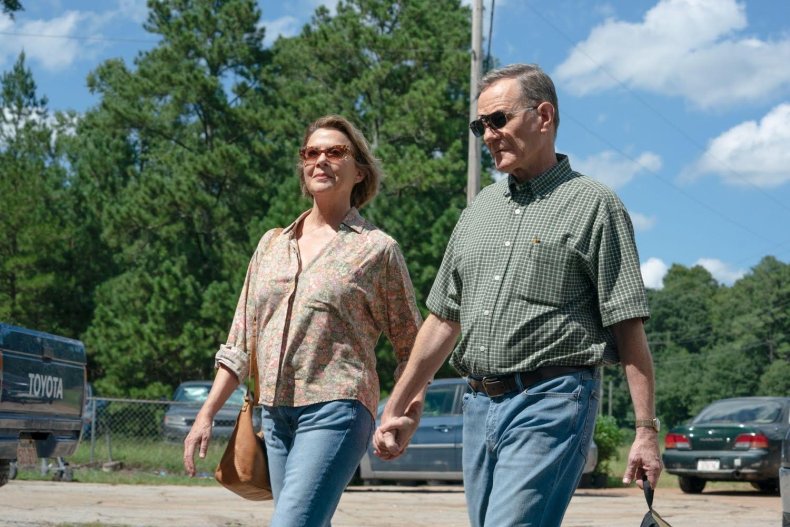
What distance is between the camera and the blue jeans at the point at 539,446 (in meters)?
3.45

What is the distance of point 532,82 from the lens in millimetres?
3830

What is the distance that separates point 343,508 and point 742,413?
312 inches

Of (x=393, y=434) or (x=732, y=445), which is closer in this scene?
(x=393, y=434)

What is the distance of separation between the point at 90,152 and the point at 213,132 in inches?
266

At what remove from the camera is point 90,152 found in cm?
4628

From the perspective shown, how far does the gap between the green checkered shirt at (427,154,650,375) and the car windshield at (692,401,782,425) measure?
15.5 m

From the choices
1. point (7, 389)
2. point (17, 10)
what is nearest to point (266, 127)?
point (17, 10)

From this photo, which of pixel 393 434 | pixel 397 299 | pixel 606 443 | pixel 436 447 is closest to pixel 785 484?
pixel 397 299

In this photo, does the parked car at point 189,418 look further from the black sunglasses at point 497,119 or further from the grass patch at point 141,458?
the black sunglasses at point 497,119

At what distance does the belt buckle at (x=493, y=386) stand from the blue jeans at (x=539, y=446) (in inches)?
0.8

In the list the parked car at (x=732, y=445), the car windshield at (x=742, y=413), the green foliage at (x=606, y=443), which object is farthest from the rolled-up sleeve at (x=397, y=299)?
the green foliage at (x=606, y=443)

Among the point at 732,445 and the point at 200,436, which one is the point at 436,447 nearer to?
the point at 732,445

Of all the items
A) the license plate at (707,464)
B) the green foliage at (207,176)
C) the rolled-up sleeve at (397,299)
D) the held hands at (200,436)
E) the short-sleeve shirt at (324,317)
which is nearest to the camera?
the short-sleeve shirt at (324,317)

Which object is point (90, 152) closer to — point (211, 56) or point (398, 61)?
point (211, 56)
